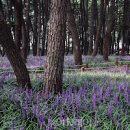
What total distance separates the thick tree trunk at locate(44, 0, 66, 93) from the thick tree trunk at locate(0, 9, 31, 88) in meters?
0.83

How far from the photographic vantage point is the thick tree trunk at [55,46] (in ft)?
25.8

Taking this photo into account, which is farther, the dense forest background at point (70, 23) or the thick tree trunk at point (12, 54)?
the dense forest background at point (70, 23)

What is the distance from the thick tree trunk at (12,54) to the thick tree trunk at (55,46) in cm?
83

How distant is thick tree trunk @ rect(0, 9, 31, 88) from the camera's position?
312 inches

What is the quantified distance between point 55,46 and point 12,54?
4.07 ft

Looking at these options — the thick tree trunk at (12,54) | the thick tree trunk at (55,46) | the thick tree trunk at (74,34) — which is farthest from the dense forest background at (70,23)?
the thick tree trunk at (55,46)

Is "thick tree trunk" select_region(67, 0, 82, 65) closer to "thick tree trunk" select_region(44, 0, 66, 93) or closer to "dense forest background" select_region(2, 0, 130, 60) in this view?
"dense forest background" select_region(2, 0, 130, 60)

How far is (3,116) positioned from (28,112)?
0.52 metres

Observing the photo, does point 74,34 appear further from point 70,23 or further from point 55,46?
point 55,46

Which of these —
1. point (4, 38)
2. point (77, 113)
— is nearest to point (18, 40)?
point (4, 38)

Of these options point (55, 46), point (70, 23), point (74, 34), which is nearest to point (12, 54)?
point (55, 46)

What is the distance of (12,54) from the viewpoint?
8.20 m

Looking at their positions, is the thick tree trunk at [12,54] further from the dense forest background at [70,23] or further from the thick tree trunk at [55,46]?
the dense forest background at [70,23]

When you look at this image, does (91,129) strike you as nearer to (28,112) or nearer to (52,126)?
(52,126)
